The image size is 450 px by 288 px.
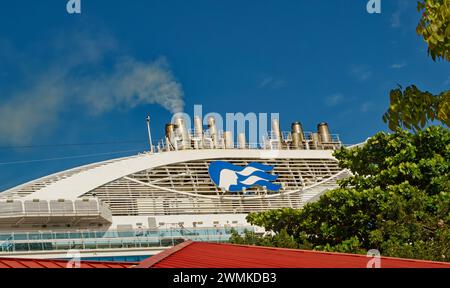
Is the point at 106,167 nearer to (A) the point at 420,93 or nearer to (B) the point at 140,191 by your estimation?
(B) the point at 140,191

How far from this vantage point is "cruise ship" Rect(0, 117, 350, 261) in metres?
58.7

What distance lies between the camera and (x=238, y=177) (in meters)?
75.9

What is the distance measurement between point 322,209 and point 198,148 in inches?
1908

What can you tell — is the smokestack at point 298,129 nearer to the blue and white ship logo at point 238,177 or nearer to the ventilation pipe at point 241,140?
the ventilation pipe at point 241,140

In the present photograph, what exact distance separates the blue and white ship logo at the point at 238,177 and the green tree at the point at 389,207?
34.7 metres

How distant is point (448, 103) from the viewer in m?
11.3

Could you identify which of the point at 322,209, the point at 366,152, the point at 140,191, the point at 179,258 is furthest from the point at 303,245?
the point at 140,191

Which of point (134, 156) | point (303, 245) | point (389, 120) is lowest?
point (303, 245)

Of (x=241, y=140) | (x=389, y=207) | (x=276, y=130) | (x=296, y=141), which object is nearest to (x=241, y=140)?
(x=241, y=140)

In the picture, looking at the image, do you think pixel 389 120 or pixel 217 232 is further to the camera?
pixel 217 232

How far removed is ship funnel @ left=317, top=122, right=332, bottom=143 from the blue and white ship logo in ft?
66.2

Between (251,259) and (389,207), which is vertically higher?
(389,207)

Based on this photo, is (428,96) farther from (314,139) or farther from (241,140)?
(314,139)

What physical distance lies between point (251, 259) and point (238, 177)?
62.4 meters
